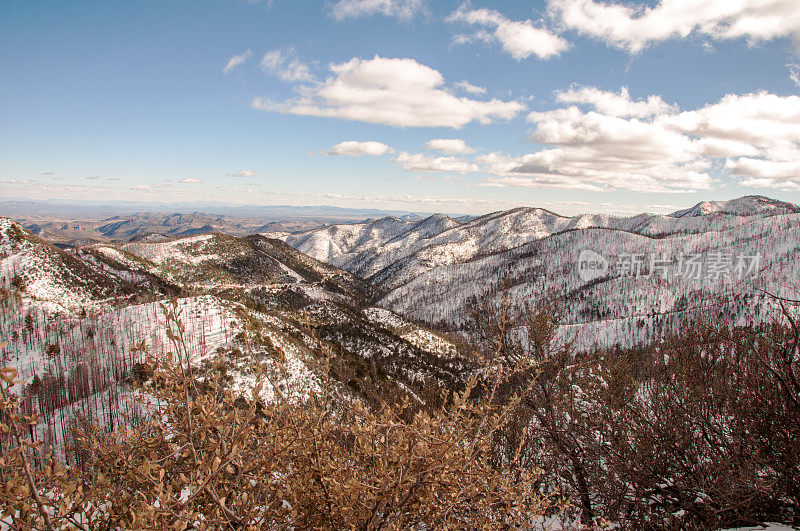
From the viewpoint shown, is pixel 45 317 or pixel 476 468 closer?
pixel 476 468

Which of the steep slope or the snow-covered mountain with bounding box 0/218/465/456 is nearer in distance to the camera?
the snow-covered mountain with bounding box 0/218/465/456

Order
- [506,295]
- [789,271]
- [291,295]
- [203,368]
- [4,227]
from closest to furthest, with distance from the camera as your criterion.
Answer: [506,295] → [203,368] → [4,227] → [291,295] → [789,271]

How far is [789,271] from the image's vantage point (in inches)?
6683

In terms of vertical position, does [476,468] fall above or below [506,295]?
below

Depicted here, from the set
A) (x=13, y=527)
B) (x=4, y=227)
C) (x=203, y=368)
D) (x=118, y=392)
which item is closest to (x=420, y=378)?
(x=203, y=368)

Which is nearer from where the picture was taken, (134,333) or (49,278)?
(134,333)

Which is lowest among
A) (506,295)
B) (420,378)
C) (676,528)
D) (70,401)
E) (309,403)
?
(420,378)

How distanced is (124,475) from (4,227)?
108873 millimetres

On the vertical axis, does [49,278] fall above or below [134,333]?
above

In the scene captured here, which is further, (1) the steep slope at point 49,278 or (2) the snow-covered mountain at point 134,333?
(1) the steep slope at point 49,278

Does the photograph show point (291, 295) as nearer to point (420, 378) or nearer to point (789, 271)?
point (420, 378)

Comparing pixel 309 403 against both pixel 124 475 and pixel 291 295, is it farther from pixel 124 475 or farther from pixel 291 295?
pixel 291 295

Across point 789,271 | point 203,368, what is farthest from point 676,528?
point 789,271

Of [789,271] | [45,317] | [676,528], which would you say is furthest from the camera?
[789,271]
